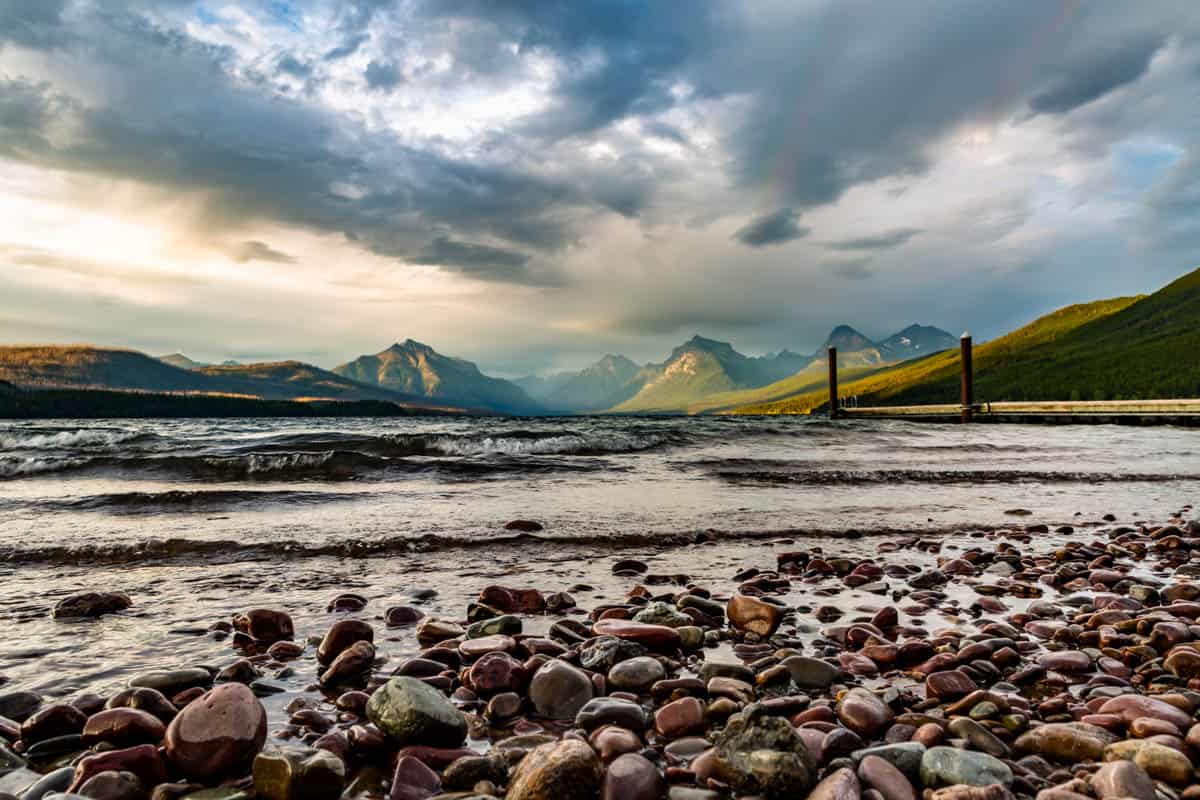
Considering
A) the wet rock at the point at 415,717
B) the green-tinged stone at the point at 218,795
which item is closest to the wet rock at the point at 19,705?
the green-tinged stone at the point at 218,795

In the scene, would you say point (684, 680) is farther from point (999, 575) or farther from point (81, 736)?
point (999, 575)

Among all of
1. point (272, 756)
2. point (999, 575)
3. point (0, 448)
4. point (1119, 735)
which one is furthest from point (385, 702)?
point (0, 448)

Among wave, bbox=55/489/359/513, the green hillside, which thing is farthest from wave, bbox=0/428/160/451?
the green hillside

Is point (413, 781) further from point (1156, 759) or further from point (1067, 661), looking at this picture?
point (1067, 661)

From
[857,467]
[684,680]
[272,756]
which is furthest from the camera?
[857,467]

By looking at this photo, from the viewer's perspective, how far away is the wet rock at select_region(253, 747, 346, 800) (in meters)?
2.46

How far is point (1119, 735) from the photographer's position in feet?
9.53

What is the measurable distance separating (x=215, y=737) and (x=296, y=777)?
1.72 feet

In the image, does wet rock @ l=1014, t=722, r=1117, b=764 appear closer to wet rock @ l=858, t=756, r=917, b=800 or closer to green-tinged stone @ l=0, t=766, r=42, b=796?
wet rock @ l=858, t=756, r=917, b=800

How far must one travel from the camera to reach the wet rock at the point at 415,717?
2844 millimetres

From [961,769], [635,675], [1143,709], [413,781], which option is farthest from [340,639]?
[1143,709]

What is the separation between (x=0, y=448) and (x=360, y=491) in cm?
2710

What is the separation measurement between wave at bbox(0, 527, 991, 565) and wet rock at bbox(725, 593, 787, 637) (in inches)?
120

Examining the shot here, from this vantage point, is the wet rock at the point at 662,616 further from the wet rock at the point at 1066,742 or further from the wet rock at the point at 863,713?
the wet rock at the point at 1066,742
